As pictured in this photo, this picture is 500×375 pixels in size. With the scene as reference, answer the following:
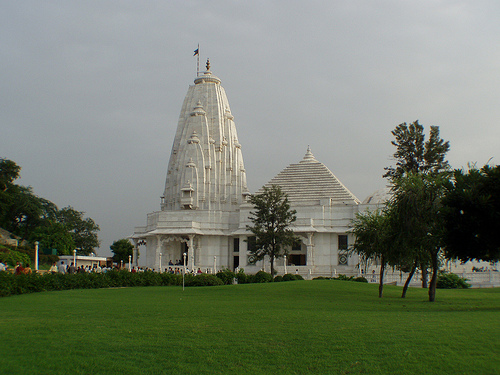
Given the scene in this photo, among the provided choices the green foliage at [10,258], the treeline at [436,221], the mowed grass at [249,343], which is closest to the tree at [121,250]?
the green foliage at [10,258]

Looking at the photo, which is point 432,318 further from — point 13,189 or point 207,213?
point 13,189

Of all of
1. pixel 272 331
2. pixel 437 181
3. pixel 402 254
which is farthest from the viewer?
pixel 402 254

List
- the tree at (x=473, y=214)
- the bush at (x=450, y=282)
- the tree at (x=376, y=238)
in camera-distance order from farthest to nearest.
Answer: the bush at (x=450, y=282) < the tree at (x=376, y=238) < the tree at (x=473, y=214)

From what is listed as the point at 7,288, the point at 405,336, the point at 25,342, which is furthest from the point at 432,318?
the point at 7,288

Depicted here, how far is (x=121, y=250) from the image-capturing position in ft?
325

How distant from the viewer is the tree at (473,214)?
18750mm

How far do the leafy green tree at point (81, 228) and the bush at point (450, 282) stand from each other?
69858mm

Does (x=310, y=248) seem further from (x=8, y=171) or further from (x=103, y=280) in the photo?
(x=8, y=171)

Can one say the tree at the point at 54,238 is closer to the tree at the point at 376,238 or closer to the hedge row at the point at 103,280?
the hedge row at the point at 103,280

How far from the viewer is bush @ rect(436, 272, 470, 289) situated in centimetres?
3984

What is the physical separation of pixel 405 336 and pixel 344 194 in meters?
49.8

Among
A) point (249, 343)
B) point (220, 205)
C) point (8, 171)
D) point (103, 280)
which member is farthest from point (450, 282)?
point (8, 171)

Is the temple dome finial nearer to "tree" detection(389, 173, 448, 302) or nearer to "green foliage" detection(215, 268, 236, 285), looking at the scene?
"green foliage" detection(215, 268, 236, 285)

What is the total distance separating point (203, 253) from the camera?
61781 millimetres
